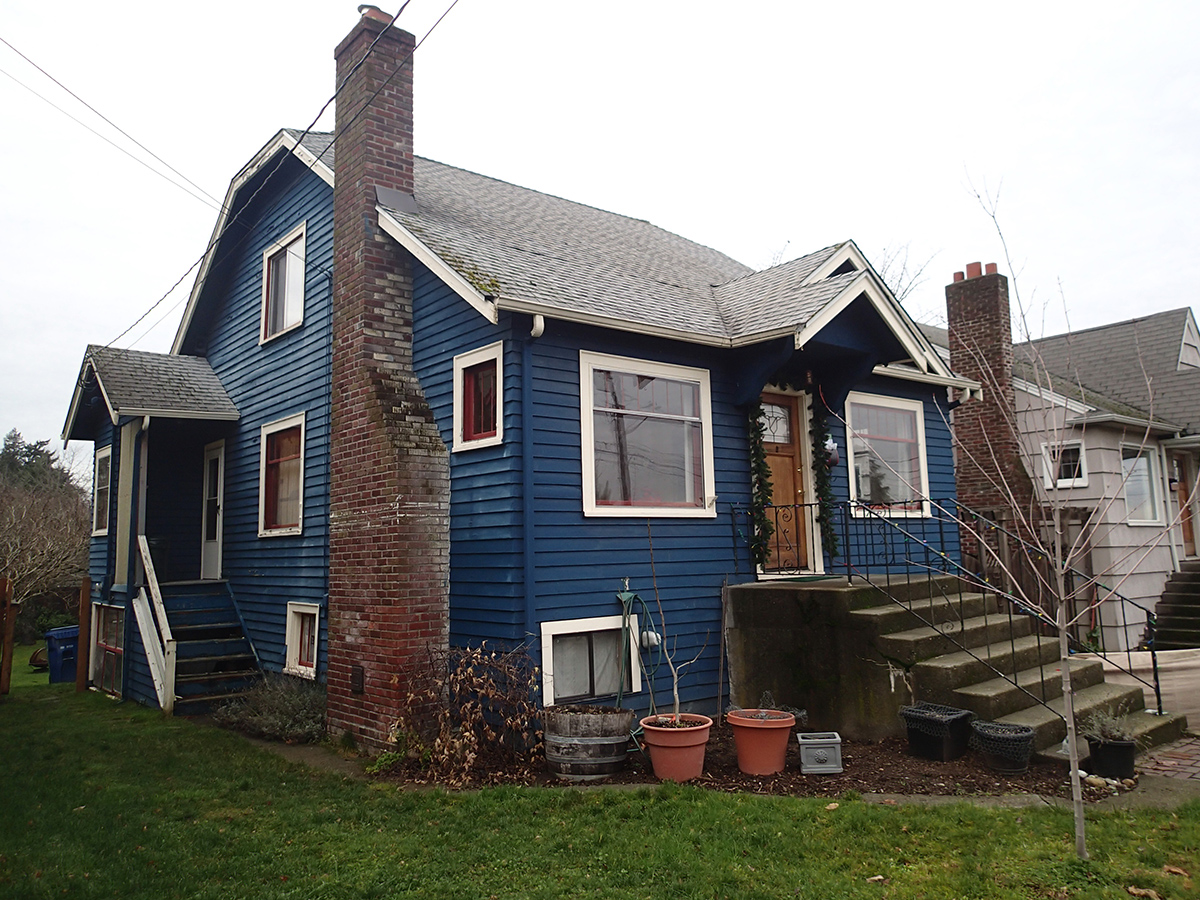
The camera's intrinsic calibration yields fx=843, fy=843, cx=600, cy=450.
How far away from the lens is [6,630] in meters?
12.4

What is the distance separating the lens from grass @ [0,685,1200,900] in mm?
4727

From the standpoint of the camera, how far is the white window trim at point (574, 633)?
774cm

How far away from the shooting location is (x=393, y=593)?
804 centimetres

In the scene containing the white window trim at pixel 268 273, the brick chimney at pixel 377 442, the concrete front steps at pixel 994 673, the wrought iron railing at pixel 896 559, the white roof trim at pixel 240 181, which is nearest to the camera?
the concrete front steps at pixel 994 673

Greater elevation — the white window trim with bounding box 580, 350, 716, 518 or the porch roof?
the porch roof

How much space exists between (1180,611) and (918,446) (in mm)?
7748

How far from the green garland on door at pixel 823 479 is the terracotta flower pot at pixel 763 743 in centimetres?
358

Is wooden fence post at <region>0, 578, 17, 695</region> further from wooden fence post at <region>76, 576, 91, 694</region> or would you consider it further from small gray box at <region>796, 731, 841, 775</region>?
small gray box at <region>796, 731, 841, 775</region>

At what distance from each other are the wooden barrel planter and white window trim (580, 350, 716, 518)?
1995 millimetres

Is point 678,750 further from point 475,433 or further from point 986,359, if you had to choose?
point 986,359

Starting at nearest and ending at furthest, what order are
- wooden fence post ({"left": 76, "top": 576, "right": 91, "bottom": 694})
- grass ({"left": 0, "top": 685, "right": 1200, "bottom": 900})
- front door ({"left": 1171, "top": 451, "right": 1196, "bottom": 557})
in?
grass ({"left": 0, "top": 685, "right": 1200, "bottom": 900}) → wooden fence post ({"left": 76, "top": 576, "right": 91, "bottom": 694}) → front door ({"left": 1171, "top": 451, "right": 1196, "bottom": 557})

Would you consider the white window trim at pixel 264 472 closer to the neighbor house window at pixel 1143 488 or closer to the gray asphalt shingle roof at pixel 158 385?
the gray asphalt shingle roof at pixel 158 385

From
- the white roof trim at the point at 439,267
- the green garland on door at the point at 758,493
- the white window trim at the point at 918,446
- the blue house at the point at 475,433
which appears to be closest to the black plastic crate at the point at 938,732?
the blue house at the point at 475,433

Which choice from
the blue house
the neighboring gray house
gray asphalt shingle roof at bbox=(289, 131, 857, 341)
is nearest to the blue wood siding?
the blue house
